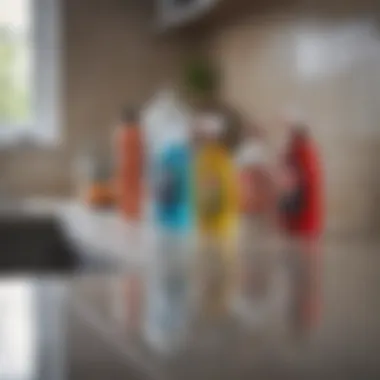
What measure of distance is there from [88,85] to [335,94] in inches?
60.4

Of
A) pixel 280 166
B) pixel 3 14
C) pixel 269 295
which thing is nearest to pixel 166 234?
pixel 280 166

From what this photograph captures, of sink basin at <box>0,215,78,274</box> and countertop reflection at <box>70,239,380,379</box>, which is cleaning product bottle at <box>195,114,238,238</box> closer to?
countertop reflection at <box>70,239,380,379</box>

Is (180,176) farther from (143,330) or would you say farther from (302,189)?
(143,330)

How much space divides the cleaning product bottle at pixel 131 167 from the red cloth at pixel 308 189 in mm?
479

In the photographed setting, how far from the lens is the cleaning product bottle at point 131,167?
2.13 metres

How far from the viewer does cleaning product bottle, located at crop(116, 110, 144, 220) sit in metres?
2.13

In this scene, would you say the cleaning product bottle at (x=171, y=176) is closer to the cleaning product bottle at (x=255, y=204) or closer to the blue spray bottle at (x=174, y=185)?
the blue spray bottle at (x=174, y=185)

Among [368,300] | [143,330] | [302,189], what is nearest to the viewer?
[143,330]

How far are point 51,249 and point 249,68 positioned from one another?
0.76 metres

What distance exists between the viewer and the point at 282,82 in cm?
210

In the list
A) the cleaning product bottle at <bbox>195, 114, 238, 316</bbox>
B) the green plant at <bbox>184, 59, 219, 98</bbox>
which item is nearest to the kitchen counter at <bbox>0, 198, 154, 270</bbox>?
the cleaning product bottle at <bbox>195, 114, 238, 316</bbox>

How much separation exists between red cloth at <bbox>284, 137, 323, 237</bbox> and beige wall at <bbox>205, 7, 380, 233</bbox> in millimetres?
26

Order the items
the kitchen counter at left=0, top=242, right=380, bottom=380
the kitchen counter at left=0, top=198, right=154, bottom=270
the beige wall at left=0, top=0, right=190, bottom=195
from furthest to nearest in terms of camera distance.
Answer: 1. the beige wall at left=0, top=0, right=190, bottom=195
2. the kitchen counter at left=0, top=198, right=154, bottom=270
3. the kitchen counter at left=0, top=242, right=380, bottom=380

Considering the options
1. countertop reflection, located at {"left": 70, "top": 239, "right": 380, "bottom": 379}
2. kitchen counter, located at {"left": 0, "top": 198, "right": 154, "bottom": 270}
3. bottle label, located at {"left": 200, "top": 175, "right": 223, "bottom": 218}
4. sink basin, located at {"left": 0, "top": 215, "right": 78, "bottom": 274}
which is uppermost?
bottle label, located at {"left": 200, "top": 175, "right": 223, "bottom": 218}
